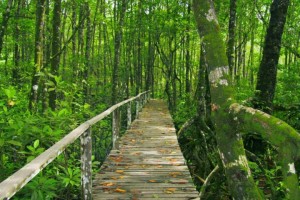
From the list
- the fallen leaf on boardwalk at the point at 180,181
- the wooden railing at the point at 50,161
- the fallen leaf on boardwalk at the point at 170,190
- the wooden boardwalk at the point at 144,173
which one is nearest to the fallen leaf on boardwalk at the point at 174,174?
the wooden boardwalk at the point at 144,173

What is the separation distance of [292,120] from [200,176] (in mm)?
3162

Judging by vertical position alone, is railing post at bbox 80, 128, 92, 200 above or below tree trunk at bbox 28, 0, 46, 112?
below

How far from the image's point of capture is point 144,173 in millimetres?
5586

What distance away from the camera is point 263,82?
7.95 meters

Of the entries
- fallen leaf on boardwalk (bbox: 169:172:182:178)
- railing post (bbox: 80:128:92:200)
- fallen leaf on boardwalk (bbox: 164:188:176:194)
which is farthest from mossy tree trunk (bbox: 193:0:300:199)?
fallen leaf on boardwalk (bbox: 169:172:182:178)

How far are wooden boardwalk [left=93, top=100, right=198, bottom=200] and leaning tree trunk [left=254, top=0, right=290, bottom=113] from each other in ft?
7.96

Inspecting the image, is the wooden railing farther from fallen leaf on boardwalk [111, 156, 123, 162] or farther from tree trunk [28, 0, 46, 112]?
tree trunk [28, 0, 46, 112]

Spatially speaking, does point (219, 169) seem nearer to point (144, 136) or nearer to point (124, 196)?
point (144, 136)

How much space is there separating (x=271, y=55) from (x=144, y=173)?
4.33 meters

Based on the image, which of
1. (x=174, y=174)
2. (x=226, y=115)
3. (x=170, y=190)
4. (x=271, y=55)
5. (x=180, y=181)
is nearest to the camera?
(x=226, y=115)

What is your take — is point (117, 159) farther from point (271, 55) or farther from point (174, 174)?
point (271, 55)

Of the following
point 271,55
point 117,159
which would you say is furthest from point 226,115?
point 271,55

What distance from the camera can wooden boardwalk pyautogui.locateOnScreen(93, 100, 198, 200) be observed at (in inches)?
179

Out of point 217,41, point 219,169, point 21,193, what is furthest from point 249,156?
point 21,193
